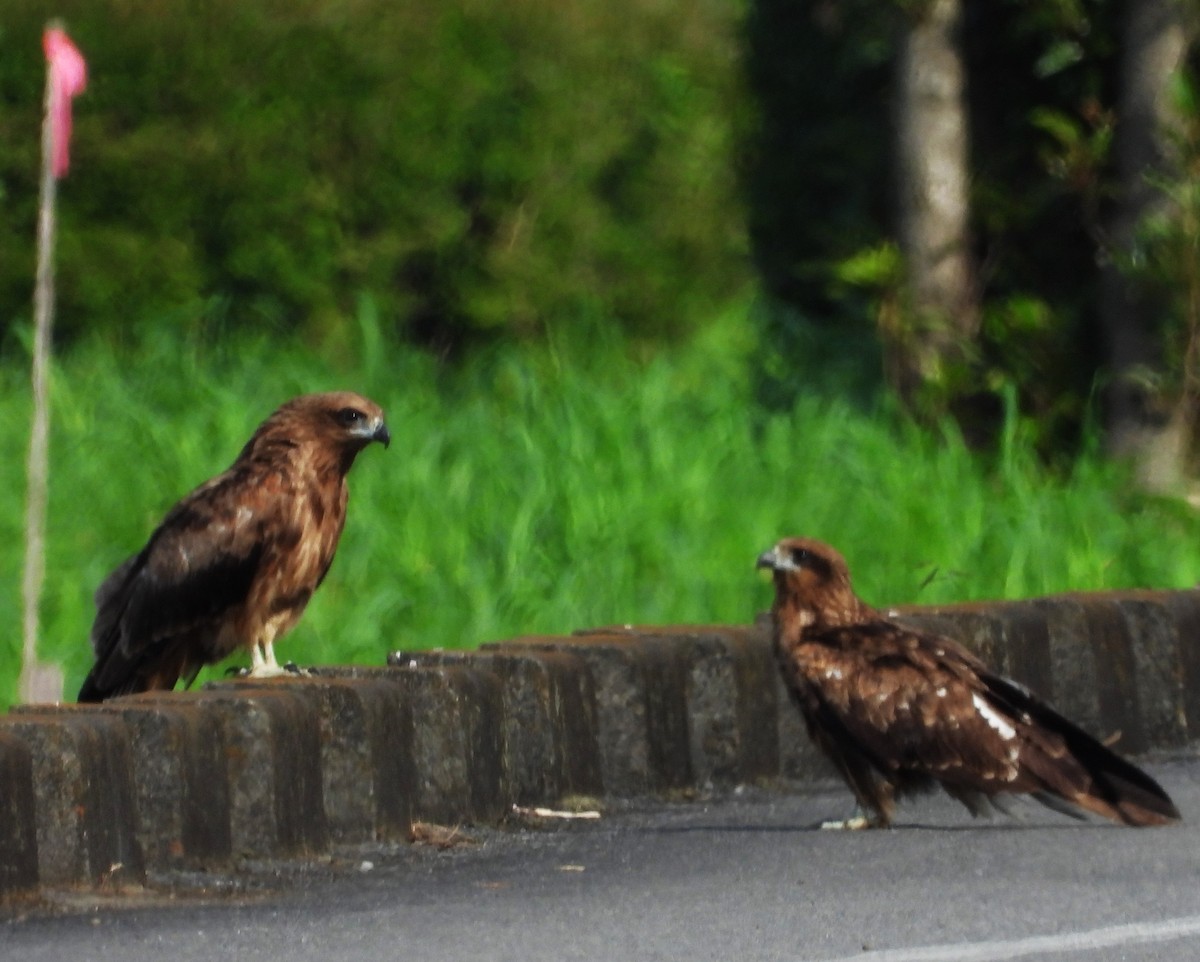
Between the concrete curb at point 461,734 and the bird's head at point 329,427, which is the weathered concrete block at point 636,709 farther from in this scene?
the bird's head at point 329,427

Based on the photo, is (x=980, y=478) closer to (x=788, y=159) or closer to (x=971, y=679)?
(x=788, y=159)

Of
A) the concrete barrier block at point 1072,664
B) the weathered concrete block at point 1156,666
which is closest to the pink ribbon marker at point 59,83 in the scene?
the concrete barrier block at point 1072,664

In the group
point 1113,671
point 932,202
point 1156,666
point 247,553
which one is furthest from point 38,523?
point 932,202

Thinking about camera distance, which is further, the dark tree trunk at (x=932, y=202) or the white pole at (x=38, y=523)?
the dark tree trunk at (x=932, y=202)

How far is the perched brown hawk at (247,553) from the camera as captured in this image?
832 centimetres

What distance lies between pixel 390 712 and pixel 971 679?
1.49 meters

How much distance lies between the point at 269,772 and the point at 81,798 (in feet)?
2.09

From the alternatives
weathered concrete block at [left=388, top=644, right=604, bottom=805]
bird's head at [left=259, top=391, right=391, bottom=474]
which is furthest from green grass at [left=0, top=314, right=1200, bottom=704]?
weathered concrete block at [left=388, top=644, right=604, bottom=805]

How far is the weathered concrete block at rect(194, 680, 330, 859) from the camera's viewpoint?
6.86 m

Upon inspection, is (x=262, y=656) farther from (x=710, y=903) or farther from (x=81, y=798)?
(x=710, y=903)

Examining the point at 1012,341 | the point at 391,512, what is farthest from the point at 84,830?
the point at 1012,341

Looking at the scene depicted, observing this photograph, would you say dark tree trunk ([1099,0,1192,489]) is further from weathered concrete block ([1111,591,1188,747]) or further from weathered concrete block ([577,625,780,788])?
weathered concrete block ([577,625,780,788])

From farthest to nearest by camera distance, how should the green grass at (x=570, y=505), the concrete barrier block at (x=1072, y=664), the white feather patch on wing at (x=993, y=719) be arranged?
the green grass at (x=570, y=505)
the concrete barrier block at (x=1072, y=664)
the white feather patch on wing at (x=993, y=719)

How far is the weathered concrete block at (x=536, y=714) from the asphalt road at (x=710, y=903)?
0.25 meters
